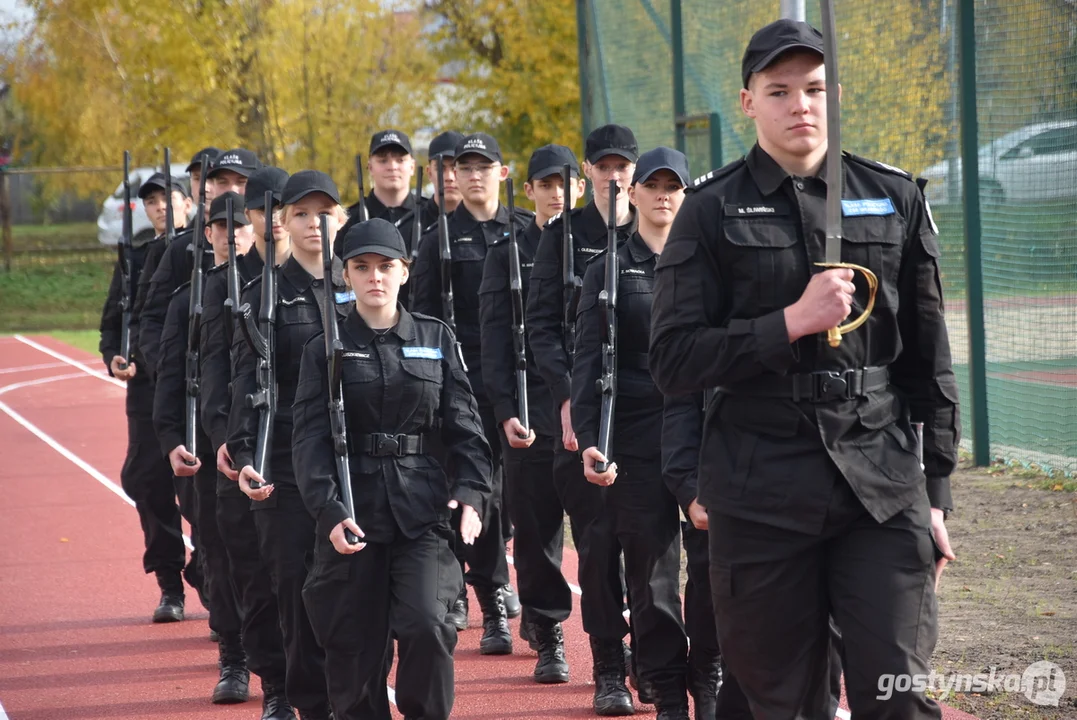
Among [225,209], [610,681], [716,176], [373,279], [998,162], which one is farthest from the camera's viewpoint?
[998,162]

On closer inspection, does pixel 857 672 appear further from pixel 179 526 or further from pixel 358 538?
pixel 179 526

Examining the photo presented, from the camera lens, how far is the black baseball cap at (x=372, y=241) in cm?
563

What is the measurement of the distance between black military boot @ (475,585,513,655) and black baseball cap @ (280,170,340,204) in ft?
7.86

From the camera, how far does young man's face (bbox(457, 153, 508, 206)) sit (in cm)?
848

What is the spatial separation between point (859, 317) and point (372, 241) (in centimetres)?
232

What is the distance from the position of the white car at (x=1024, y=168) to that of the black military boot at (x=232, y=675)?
18.3 ft

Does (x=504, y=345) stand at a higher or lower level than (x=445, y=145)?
lower

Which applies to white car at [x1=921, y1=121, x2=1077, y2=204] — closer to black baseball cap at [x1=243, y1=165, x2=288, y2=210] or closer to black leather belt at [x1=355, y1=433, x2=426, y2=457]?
black baseball cap at [x1=243, y1=165, x2=288, y2=210]

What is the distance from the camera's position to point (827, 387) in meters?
3.84

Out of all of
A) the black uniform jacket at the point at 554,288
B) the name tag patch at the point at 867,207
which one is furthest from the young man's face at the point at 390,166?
the name tag patch at the point at 867,207

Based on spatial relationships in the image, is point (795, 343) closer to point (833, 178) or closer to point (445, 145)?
point (833, 178)

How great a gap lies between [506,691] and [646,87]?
9228mm

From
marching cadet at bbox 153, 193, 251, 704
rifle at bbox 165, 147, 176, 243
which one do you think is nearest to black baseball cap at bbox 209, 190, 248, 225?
marching cadet at bbox 153, 193, 251, 704

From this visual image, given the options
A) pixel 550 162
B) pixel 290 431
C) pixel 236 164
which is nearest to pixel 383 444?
pixel 290 431
